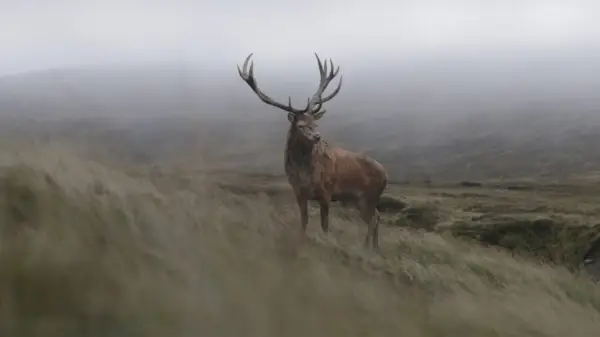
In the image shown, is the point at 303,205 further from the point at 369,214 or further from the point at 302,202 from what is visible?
the point at 369,214

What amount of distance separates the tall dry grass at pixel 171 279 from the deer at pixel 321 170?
10.9ft

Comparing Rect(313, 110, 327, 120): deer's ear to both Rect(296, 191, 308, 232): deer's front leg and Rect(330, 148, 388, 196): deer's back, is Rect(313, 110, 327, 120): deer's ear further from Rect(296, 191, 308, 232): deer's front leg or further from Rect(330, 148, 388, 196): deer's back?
Rect(296, 191, 308, 232): deer's front leg

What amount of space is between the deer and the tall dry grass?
10.9ft

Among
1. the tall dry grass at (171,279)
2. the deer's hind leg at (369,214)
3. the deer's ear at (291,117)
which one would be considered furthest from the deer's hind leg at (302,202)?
the tall dry grass at (171,279)

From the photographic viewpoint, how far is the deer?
9914mm

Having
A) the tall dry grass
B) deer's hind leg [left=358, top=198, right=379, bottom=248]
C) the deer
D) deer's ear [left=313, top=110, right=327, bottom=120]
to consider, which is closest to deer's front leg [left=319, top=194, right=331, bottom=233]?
the deer

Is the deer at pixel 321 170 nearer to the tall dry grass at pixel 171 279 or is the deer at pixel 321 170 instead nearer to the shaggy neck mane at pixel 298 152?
the shaggy neck mane at pixel 298 152

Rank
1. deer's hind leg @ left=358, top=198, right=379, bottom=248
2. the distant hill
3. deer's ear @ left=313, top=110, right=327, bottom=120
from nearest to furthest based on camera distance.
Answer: deer's ear @ left=313, top=110, right=327, bottom=120 → deer's hind leg @ left=358, top=198, right=379, bottom=248 → the distant hill

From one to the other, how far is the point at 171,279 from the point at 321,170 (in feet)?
21.0

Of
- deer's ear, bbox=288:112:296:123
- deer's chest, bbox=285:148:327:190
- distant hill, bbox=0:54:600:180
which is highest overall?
deer's ear, bbox=288:112:296:123

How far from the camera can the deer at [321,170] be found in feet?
32.5

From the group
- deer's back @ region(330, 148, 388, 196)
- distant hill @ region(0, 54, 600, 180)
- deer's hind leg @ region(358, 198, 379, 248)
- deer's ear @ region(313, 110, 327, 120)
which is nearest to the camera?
deer's ear @ region(313, 110, 327, 120)

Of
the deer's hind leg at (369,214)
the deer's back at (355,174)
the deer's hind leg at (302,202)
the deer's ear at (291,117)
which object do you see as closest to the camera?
the deer's hind leg at (302,202)

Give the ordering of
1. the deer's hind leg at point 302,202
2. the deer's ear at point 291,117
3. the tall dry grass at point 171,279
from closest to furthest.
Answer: the tall dry grass at point 171,279
the deer's hind leg at point 302,202
the deer's ear at point 291,117
